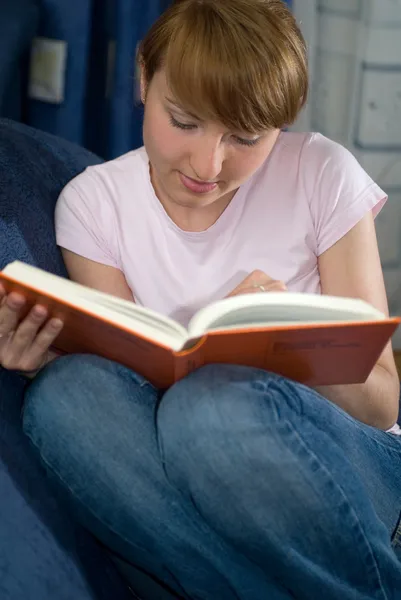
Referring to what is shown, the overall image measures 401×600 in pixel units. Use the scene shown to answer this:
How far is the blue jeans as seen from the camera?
0.84m

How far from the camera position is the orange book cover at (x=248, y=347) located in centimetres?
79

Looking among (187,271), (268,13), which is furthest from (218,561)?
(268,13)

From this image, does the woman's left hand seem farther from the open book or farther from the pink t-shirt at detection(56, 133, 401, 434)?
the pink t-shirt at detection(56, 133, 401, 434)

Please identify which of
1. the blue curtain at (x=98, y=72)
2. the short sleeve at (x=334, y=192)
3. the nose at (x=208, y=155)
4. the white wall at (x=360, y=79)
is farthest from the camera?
the white wall at (x=360, y=79)

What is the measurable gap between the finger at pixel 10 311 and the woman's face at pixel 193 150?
303mm

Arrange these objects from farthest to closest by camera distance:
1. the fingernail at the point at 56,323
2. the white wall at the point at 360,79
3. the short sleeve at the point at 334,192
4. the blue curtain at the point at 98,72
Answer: the white wall at the point at 360,79
the blue curtain at the point at 98,72
the short sleeve at the point at 334,192
the fingernail at the point at 56,323

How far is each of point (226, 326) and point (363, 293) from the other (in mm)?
366

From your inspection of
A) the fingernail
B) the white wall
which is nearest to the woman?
the fingernail

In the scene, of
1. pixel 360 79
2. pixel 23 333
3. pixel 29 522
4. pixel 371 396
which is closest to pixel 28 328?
pixel 23 333

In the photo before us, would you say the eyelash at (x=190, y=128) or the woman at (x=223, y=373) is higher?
the eyelash at (x=190, y=128)

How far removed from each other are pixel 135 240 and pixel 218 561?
505 millimetres

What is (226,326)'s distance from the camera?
0.80m

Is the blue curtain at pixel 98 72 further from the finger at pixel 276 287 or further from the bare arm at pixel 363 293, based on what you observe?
the finger at pixel 276 287

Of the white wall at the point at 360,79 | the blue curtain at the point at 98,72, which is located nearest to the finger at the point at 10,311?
the blue curtain at the point at 98,72
